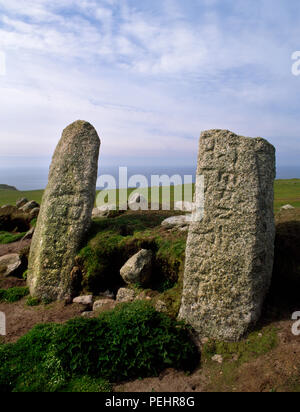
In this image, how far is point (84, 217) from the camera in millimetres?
13773

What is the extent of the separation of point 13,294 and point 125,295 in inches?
205

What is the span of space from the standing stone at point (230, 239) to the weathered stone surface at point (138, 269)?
231 centimetres

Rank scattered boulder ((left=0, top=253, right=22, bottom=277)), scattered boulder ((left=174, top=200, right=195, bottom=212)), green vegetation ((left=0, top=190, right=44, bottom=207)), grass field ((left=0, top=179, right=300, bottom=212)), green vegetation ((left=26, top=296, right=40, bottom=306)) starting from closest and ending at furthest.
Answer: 1. green vegetation ((left=26, top=296, right=40, bottom=306))
2. scattered boulder ((left=0, top=253, right=22, bottom=277))
3. scattered boulder ((left=174, top=200, right=195, bottom=212))
4. grass field ((left=0, top=179, right=300, bottom=212))
5. green vegetation ((left=0, top=190, right=44, bottom=207))

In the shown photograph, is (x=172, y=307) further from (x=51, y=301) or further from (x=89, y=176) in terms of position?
(x=89, y=176)

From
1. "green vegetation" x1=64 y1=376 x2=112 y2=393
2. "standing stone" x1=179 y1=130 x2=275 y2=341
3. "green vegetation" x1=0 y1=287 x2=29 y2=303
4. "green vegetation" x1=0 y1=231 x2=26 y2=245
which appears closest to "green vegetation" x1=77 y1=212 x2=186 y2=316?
"standing stone" x1=179 y1=130 x2=275 y2=341

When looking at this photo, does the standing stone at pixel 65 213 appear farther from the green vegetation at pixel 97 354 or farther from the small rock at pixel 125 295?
the green vegetation at pixel 97 354

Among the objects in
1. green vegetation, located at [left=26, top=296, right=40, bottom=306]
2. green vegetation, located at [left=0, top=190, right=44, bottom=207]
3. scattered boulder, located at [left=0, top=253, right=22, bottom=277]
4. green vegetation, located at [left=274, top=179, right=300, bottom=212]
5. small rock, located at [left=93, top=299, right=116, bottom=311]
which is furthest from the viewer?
green vegetation, located at [left=0, top=190, right=44, bottom=207]

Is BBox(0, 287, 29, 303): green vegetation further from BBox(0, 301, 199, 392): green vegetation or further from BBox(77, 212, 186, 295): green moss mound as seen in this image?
BBox(0, 301, 199, 392): green vegetation

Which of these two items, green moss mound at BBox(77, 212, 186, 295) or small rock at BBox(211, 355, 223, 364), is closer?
small rock at BBox(211, 355, 223, 364)

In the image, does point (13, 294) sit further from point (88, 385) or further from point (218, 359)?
point (218, 359)

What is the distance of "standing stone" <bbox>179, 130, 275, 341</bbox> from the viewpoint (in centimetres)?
890

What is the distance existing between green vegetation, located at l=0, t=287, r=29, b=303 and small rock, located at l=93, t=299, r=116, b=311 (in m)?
3.72
